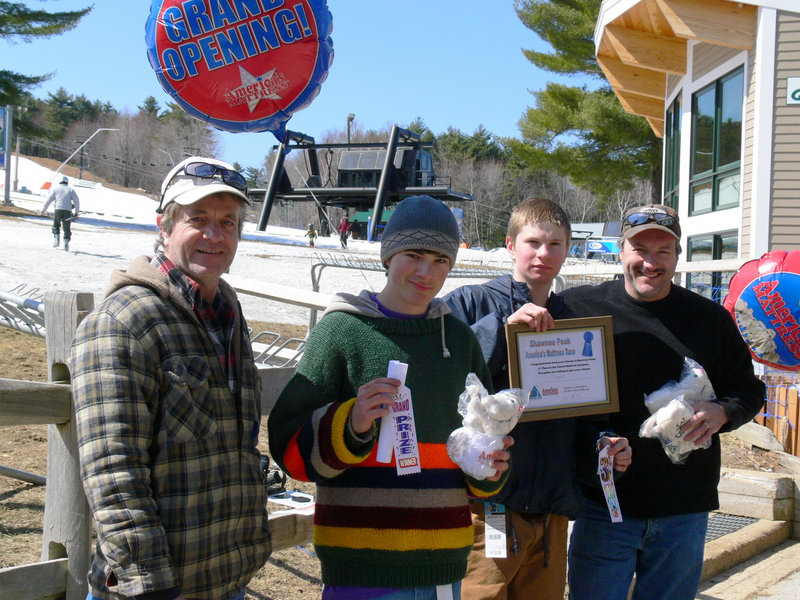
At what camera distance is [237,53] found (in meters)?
4.21

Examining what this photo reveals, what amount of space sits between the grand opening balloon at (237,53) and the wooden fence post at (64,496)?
7.78 ft

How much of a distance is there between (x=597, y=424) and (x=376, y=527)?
111 centimetres

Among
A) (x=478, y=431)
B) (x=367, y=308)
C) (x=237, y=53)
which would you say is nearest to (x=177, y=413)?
(x=367, y=308)

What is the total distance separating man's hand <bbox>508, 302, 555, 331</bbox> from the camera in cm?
239

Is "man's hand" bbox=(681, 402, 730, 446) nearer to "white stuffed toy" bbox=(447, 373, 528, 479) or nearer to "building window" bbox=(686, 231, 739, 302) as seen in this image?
"white stuffed toy" bbox=(447, 373, 528, 479)

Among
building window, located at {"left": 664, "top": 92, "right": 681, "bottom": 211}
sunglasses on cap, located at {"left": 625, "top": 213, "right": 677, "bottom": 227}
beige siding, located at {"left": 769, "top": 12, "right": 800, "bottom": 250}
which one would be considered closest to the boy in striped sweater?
sunglasses on cap, located at {"left": 625, "top": 213, "right": 677, "bottom": 227}

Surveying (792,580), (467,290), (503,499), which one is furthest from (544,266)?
(792,580)

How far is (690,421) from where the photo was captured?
2.53 metres

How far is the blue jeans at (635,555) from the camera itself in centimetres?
269

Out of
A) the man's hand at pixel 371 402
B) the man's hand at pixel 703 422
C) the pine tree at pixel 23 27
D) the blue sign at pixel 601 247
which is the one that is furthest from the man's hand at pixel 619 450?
the blue sign at pixel 601 247

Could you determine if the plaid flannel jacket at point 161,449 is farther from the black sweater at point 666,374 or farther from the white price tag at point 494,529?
the black sweater at point 666,374

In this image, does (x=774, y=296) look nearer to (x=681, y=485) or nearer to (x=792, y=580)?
(x=792, y=580)

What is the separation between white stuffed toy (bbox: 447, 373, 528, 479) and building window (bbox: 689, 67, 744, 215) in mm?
11208

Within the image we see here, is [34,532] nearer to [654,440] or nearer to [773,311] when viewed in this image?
[654,440]
